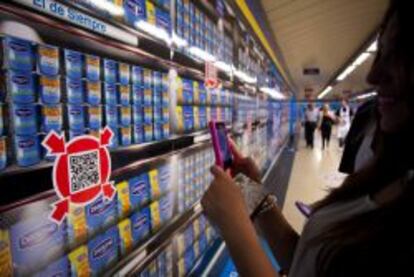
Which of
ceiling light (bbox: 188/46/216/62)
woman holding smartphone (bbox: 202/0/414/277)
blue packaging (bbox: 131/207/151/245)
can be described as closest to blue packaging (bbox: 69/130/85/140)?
woman holding smartphone (bbox: 202/0/414/277)

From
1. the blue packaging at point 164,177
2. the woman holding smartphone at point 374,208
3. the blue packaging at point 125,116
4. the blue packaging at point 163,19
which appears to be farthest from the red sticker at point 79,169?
the blue packaging at point 163,19

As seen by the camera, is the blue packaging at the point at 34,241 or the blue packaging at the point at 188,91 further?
the blue packaging at the point at 188,91

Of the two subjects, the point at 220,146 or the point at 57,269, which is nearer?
the point at 57,269

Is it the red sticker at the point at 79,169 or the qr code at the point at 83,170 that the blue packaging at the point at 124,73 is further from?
the qr code at the point at 83,170

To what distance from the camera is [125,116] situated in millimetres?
1455

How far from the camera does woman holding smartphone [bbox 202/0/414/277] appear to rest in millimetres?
629

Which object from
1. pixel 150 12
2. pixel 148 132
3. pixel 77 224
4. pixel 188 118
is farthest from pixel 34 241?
pixel 188 118

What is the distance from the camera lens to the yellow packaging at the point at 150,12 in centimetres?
162

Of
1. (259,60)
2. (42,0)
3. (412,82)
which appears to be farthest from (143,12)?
(259,60)

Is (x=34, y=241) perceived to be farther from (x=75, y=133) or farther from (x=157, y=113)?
(x=157, y=113)

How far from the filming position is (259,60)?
580cm

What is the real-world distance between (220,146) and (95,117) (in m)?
0.48

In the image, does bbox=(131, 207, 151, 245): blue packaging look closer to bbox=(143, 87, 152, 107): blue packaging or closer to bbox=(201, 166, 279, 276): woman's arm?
bbox=(143, 87, 152, 107): blue packaging

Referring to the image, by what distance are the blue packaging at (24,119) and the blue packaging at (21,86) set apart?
2 cm
